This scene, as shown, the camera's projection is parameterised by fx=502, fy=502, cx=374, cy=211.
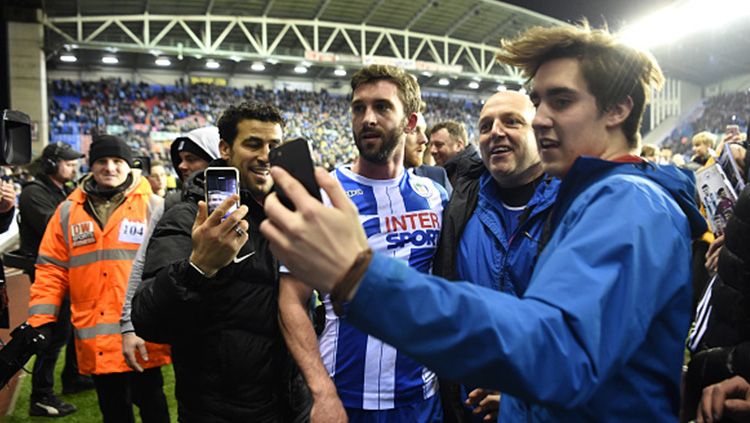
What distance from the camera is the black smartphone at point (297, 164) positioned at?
817 mm

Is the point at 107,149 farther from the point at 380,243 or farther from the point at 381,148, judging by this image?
the point at 380,243

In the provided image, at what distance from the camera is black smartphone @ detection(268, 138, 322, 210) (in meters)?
0.82

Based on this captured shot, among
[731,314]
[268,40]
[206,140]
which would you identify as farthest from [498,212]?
[268,40]

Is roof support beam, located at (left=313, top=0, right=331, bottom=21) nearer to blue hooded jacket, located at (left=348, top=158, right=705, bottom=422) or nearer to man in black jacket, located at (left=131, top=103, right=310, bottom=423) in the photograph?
man in black jacket, located at (left=131, top=103, right=310, bottom=423)

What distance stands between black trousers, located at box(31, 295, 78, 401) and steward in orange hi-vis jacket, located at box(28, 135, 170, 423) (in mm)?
848

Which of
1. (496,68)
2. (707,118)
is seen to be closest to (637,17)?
(496,68)

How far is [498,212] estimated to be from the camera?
2137 mm

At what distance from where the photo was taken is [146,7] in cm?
2031

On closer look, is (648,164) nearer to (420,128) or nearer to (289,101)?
(420,128)

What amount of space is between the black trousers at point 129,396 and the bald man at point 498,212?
1.87m

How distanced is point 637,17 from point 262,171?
20.8 metres

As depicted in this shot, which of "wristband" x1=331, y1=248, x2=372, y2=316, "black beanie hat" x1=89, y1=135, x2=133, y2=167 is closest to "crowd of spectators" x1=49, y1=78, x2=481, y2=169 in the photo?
"black beanie hat" x1=89, y1=135, x2=133, y2=167

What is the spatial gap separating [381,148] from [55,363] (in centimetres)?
387

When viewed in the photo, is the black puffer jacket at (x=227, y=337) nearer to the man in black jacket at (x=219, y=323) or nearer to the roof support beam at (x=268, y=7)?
the man in black jacket at (x=219, y=323)
